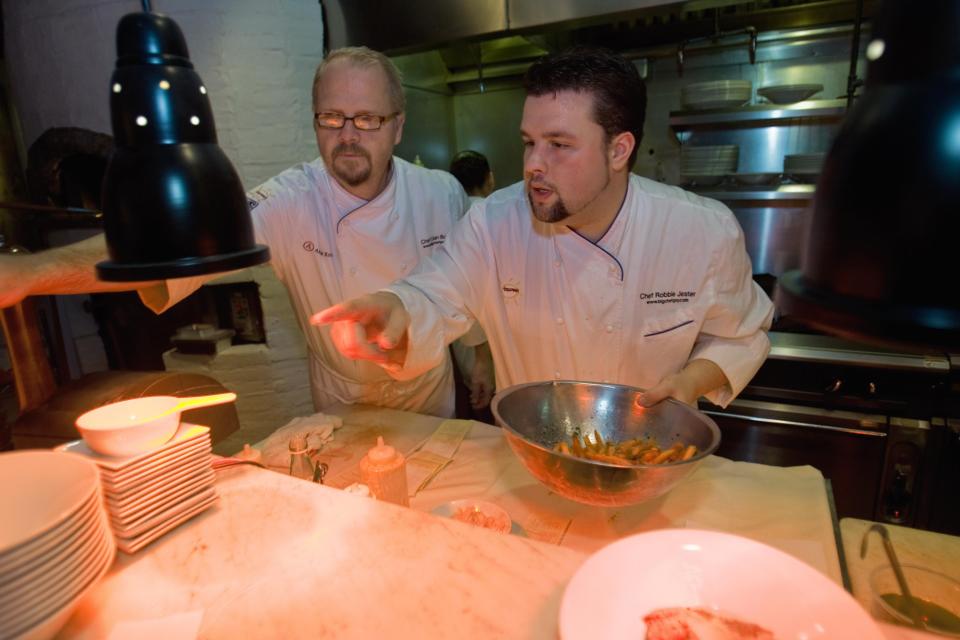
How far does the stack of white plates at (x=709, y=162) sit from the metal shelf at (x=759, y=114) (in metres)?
0.15

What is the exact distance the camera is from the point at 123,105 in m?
0.70

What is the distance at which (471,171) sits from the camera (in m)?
3.98

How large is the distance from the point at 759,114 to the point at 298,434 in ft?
9.63

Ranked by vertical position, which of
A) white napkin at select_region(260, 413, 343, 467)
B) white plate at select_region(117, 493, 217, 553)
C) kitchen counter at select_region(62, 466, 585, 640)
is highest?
white plate at select_region(117, 493, 217, 553)

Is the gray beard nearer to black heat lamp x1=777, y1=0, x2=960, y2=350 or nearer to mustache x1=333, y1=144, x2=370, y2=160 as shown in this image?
mustache x1=333, y1=144, x2=370, y2=160

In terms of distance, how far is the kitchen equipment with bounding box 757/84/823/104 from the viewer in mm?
3012

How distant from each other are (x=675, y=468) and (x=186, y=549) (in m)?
0.84

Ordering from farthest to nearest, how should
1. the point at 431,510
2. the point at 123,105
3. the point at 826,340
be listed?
the point at 826,340 → the point at 431,510 → the point at 123,105

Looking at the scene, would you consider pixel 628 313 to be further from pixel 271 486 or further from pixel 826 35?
pixel 826 35

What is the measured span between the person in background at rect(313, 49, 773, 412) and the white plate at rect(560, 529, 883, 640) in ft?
2.52

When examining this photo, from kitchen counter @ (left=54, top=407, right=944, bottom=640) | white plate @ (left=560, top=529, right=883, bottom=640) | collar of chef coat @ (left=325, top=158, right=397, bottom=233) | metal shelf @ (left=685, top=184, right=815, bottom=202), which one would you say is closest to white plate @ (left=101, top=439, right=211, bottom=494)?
kitchen counter @ (left=54, top=407, right=944, bottom=640)

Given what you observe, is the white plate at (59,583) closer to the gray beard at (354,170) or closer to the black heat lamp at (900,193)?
the black heat lamp at (900,193)

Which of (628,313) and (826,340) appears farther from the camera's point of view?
(826,340)

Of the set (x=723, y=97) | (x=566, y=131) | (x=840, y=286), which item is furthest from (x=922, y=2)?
(x=723, y=97)
